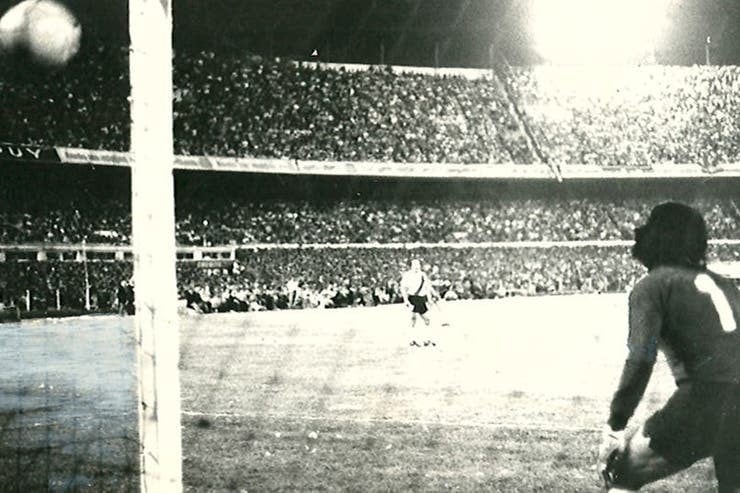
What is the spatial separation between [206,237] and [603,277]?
15504 mm

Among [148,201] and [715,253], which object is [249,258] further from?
[148,201]

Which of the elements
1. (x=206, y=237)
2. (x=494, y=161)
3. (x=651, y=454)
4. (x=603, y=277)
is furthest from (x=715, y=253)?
(x=651, y=454)

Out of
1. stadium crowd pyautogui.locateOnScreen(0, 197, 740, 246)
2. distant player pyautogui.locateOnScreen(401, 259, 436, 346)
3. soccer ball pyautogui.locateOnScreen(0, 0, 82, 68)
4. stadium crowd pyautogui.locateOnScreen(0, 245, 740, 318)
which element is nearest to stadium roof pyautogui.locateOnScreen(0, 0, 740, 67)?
stadium crowd pyautogui.locateOnScreen(0, 197, 740, 246)

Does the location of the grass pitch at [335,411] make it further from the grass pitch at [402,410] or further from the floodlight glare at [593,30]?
the floodlight glare at [593,30]

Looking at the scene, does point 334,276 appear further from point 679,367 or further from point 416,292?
point 679,367

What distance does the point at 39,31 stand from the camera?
67.1ft

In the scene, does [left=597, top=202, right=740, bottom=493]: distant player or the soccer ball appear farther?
the soccer ball

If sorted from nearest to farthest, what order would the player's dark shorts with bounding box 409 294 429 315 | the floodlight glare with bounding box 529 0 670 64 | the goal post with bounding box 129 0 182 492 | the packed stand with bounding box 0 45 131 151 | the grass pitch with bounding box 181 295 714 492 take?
the goal post with bounding box 129 0 182 492, the grass pitch with bounding box 181 295 714 492, the player's dark shorts with bounding box 409 294 429 315, the packed stand with bounding box 0 45 131 151, the floodlight glare with bounding box 529 0 670 64

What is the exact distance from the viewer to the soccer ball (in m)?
20.4

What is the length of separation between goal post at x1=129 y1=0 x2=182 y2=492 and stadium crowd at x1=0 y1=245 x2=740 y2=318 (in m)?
23.3

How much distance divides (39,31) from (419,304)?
372 inches

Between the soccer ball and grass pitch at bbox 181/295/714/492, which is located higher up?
the soccer ball

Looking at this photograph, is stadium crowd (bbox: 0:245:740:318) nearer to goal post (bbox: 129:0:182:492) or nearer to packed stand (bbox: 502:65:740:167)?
packed stand (bbox: 502:65:740:167)

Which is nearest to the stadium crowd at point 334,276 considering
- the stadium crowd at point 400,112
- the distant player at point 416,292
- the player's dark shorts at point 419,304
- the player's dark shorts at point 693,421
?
the stadium crowd at point 400,112
